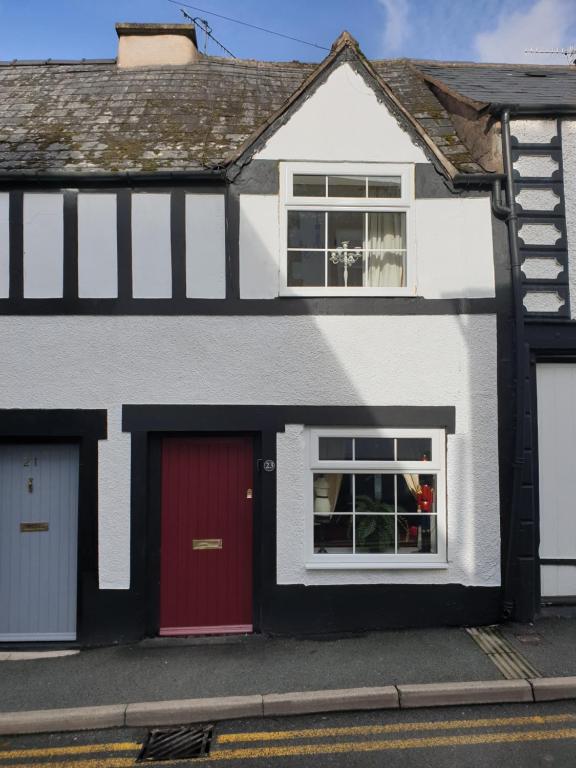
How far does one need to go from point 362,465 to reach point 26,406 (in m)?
3.79

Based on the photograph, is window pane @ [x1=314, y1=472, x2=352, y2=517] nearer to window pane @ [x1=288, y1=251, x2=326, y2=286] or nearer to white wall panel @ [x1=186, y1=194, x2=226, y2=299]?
window pane @ [x1=288, y1=251, x2=326, y2=286]

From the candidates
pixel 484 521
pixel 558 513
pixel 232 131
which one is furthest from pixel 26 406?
pixel 558 513

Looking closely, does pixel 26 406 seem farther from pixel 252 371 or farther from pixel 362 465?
pixel 362 465

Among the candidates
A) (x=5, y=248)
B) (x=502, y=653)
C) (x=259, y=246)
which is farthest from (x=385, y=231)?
(x=502, y=653)

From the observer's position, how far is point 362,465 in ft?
22.1

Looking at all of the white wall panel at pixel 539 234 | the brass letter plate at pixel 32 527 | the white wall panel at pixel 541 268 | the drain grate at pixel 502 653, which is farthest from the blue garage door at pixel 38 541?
the white wall panel at pixel 539 234

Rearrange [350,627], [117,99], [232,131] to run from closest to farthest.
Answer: [350,627] < [232,131] < [117,99]

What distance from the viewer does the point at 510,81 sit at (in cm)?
855

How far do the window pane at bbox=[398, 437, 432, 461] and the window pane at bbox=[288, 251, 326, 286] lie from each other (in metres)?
2.05

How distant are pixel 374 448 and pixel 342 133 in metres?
3.66

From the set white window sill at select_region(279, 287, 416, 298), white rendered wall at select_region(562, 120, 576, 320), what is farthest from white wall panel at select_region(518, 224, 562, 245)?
white window sill at select_region(279, 287, 416, 298)

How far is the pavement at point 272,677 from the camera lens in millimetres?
5008

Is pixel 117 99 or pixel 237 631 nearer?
pixel 237 631

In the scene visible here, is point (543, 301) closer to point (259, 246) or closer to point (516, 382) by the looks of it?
point (516, 382)
